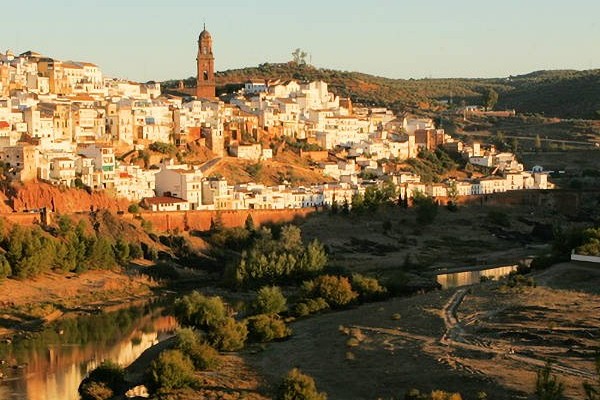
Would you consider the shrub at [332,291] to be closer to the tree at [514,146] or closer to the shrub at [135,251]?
the shrub at [135,251]

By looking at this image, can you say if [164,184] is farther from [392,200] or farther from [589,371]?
[589,371]

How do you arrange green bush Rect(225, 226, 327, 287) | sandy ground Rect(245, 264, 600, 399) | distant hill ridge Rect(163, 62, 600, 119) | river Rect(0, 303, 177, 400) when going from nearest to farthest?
sandy ground Rect(245, 264, 600, 399) → river Rect(0, 303, 177, 400) → green bush Rect(225, 226, 327, 287) → distant hill ridge Rect(163, 62, 600, 119)

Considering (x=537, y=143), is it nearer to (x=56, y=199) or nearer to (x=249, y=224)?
(x=249, y=224)

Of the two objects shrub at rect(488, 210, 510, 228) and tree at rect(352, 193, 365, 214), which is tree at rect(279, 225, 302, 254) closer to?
tree at rect(352, 193, 365, 214)

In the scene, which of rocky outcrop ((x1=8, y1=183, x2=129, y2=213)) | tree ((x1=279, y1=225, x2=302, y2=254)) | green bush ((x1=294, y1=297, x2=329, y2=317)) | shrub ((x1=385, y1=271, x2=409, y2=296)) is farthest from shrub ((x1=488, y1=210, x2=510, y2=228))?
green bush ((x1=294, y1=297, x2=329, y2=317))

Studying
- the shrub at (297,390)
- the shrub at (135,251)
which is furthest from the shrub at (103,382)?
the shrub at (135,251)

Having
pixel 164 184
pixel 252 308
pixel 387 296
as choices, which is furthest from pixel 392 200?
pixel 252 308
